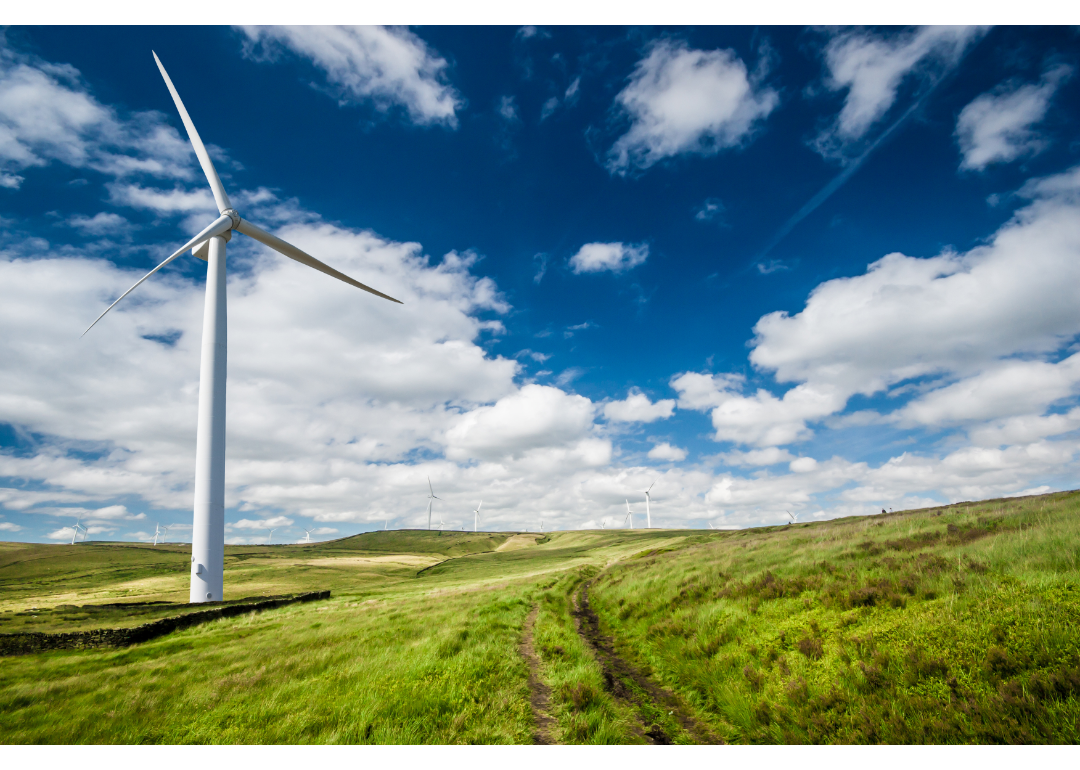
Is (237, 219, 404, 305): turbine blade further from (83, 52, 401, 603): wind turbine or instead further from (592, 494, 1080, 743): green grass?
(592, 494, 1080, 743): green grass

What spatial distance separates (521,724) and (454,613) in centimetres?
1449

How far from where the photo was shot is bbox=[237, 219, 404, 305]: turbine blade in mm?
45037

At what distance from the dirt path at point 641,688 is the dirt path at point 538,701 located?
180 centimetres

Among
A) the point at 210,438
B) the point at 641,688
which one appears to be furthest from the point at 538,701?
the point at 210,438

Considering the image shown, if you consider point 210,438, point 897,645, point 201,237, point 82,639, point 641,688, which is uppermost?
point 201,237

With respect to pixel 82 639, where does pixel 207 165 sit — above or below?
above

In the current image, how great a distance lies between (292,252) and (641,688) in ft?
163

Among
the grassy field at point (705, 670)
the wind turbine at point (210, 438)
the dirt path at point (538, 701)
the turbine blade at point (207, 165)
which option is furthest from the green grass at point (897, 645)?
the turbine blade at point (207, 165)

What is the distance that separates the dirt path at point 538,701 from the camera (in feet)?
29.3

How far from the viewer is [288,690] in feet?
36.5

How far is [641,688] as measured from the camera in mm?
11992

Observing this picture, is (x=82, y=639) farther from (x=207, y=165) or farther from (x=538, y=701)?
(x=207, y=165)

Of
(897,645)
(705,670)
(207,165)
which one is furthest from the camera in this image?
(207,165)
